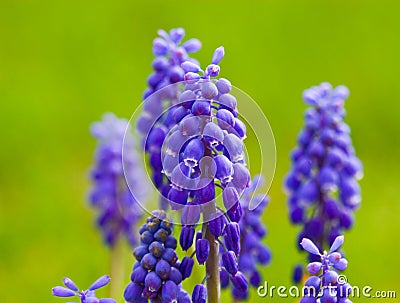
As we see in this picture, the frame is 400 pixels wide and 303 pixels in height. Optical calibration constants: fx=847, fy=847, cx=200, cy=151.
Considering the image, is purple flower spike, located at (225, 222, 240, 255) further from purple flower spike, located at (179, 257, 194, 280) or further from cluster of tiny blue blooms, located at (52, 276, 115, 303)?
cluster of tiny blue blooms, located at (52, 276, 115, 303)

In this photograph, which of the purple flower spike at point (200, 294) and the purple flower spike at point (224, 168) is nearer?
the purple flower spike at point (224, 168)

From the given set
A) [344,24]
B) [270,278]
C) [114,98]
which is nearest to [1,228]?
[270,278]

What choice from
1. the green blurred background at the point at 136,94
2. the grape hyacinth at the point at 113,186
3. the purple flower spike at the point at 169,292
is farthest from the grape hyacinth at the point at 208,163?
the grape hyacinth at the point at 113,186

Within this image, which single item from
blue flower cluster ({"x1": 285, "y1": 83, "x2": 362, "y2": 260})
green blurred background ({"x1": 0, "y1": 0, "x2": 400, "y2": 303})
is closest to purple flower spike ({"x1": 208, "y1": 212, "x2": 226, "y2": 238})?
blue flower cluster ({"x1": 285, "y1": 83, "x2": 362, "y2": 260})

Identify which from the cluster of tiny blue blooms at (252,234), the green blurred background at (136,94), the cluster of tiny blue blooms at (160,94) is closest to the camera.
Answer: the cluster of tiny blue blooms at (160,94)

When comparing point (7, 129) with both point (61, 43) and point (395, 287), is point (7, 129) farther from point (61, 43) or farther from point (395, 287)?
point (395, 287)

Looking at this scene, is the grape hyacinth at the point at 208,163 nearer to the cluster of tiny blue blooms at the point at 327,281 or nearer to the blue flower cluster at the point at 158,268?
the blue flower cluster at the point at 158,268
